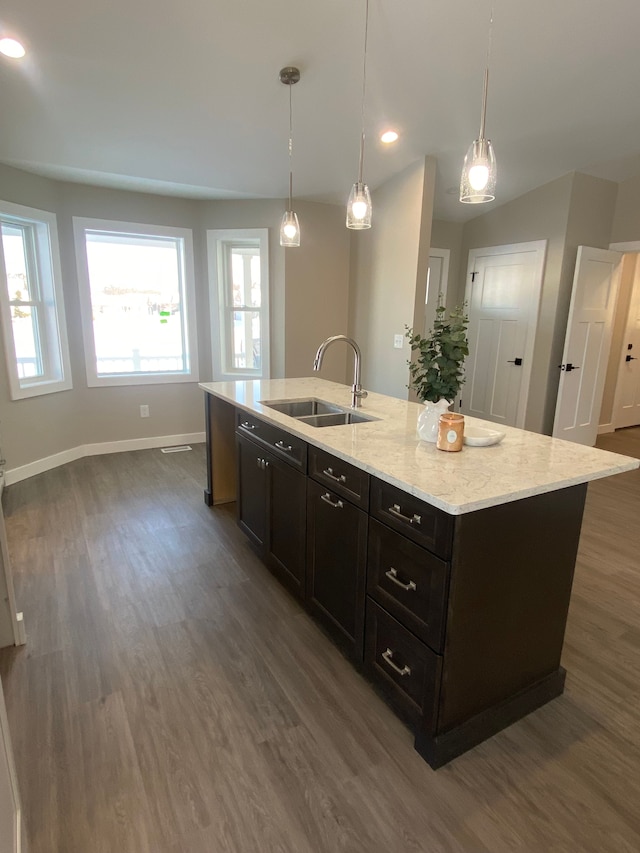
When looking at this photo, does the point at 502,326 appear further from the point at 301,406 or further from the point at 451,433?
the point at 451,433

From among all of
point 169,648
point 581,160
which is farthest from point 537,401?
point 169,648

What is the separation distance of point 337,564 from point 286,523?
0.48 metres

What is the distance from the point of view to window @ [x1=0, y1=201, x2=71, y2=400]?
3779 mm

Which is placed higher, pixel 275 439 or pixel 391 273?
pixel 391 273

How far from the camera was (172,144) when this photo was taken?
342 centimetres

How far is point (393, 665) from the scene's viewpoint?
1630 millimetres

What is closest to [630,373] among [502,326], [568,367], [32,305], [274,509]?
[568,367]

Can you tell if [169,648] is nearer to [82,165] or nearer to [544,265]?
[82,165]

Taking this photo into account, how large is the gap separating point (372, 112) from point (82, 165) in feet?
7.31

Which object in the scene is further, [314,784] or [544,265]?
[544,265]

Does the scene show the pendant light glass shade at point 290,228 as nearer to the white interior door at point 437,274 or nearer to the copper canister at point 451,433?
the copper canister at point 451,433

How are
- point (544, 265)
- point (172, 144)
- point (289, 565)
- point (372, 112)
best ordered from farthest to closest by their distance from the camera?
point (544, 265) → point (172, 144) → point (372, 112) → point (289, 565)

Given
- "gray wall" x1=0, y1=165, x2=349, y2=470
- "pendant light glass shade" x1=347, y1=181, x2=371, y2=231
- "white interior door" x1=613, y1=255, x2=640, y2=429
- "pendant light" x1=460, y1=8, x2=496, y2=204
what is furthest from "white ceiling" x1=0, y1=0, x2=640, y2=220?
"white interior door" x1=613, y1=255, x2=640, y2=429

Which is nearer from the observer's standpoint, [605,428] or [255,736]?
[255,736]
